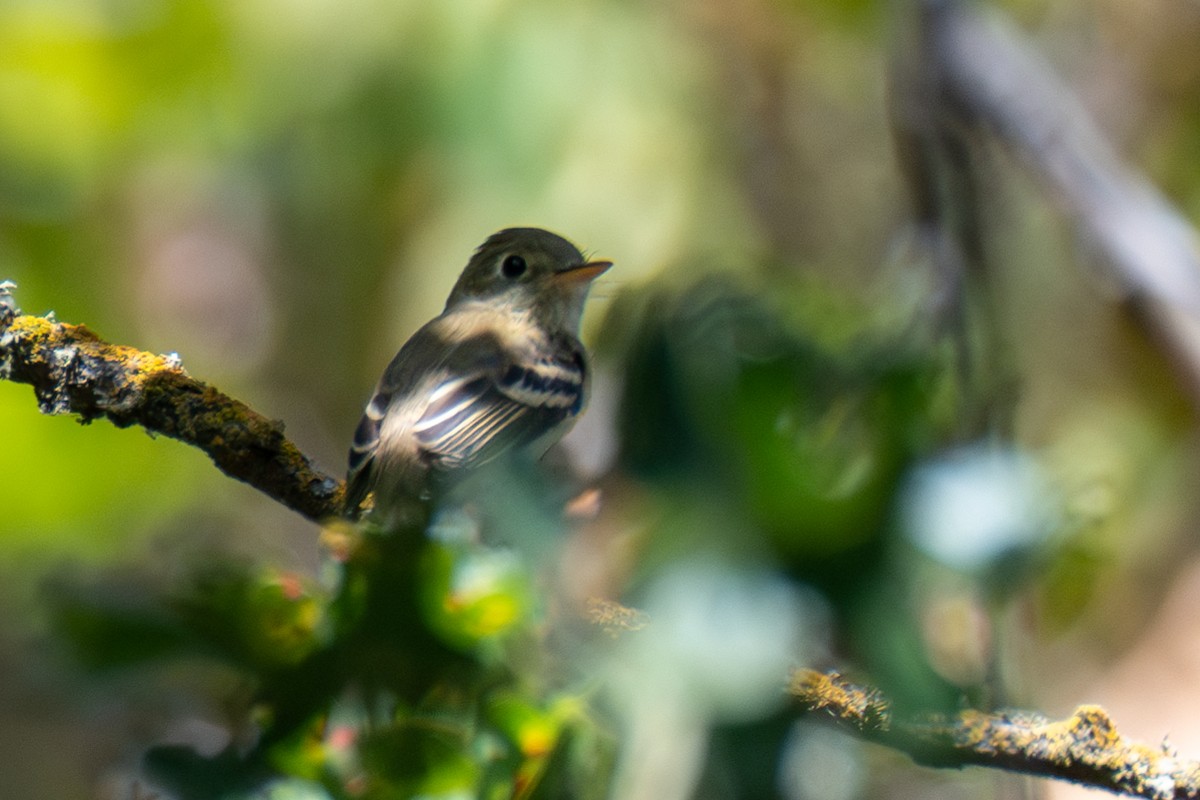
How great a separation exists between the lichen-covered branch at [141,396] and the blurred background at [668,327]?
0.83 ft

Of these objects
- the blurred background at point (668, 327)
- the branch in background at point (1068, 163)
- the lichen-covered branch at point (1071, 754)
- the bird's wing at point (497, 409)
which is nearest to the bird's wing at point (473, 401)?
the bird's wing at point (497, 409)

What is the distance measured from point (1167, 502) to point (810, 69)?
2.60 m

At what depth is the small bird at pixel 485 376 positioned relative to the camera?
10.2ft

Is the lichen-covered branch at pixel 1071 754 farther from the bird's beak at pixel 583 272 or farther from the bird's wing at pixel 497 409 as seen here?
the bird's beak at pixel 583 272

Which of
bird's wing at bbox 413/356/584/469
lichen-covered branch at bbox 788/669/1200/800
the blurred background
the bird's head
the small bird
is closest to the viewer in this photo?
the blurred background

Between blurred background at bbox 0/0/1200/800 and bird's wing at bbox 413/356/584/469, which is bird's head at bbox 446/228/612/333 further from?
bird's wing at bbox 413/356/584/469

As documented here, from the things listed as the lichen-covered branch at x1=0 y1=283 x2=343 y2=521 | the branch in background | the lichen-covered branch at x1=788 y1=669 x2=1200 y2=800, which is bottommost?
the lichen-covered branch at x1=788 y1=669 x2=1200 y2=800

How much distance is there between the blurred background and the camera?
101 centimetres

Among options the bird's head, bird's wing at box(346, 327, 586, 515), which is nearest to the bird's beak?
the bird's head

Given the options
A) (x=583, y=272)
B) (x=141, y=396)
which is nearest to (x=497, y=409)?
(x=583, y=272)

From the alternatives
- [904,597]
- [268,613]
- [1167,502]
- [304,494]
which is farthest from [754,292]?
[1167,502]

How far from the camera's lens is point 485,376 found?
3621 millimetres

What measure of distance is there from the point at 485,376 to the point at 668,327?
2.57 metres

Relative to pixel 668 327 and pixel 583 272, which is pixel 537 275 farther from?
pixel 668 327
